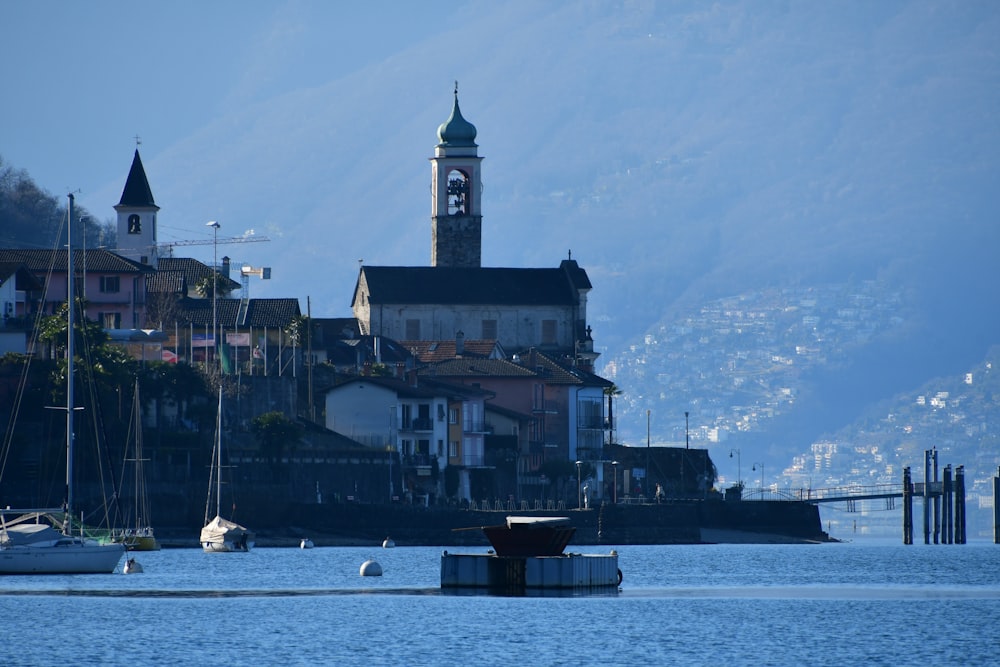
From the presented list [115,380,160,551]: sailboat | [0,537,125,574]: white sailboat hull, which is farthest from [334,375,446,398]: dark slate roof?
[0,537,125,574]: white sailboat hull

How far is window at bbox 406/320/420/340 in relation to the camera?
182625 mm

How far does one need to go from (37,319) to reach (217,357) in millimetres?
17180

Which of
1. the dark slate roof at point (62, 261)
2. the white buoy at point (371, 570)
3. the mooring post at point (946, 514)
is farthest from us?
the mooring post at point (946, 514)

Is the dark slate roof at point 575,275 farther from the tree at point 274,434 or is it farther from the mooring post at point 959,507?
the tree at point 274,434

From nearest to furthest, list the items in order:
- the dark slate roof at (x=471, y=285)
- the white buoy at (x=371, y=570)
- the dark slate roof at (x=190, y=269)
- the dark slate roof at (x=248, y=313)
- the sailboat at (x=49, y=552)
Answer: the sailboat at (x=49, y=552) < the white buoy at (x=371, y=570) < the dark slate roof at (x=248, y=313) < the dark slate roof at (x=190, y=269) < the dark slate roof at (x=471, y=285)

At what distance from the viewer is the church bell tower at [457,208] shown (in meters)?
190

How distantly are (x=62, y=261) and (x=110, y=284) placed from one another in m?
4.41

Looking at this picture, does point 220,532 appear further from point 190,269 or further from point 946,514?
point 190,269

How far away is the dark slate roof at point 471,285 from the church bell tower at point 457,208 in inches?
148

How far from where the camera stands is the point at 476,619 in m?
70.8

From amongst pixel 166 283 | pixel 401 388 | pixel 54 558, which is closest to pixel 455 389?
pixel 401 388

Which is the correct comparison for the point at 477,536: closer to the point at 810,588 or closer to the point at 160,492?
the point at 160,492

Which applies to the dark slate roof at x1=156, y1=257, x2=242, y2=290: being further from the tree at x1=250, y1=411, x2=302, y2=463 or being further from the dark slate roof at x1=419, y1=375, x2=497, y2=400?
the tree at x1=250, y1=411, x2=302, y2=463

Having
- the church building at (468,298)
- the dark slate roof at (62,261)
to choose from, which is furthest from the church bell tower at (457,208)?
the dark slate roof at (62,261)
